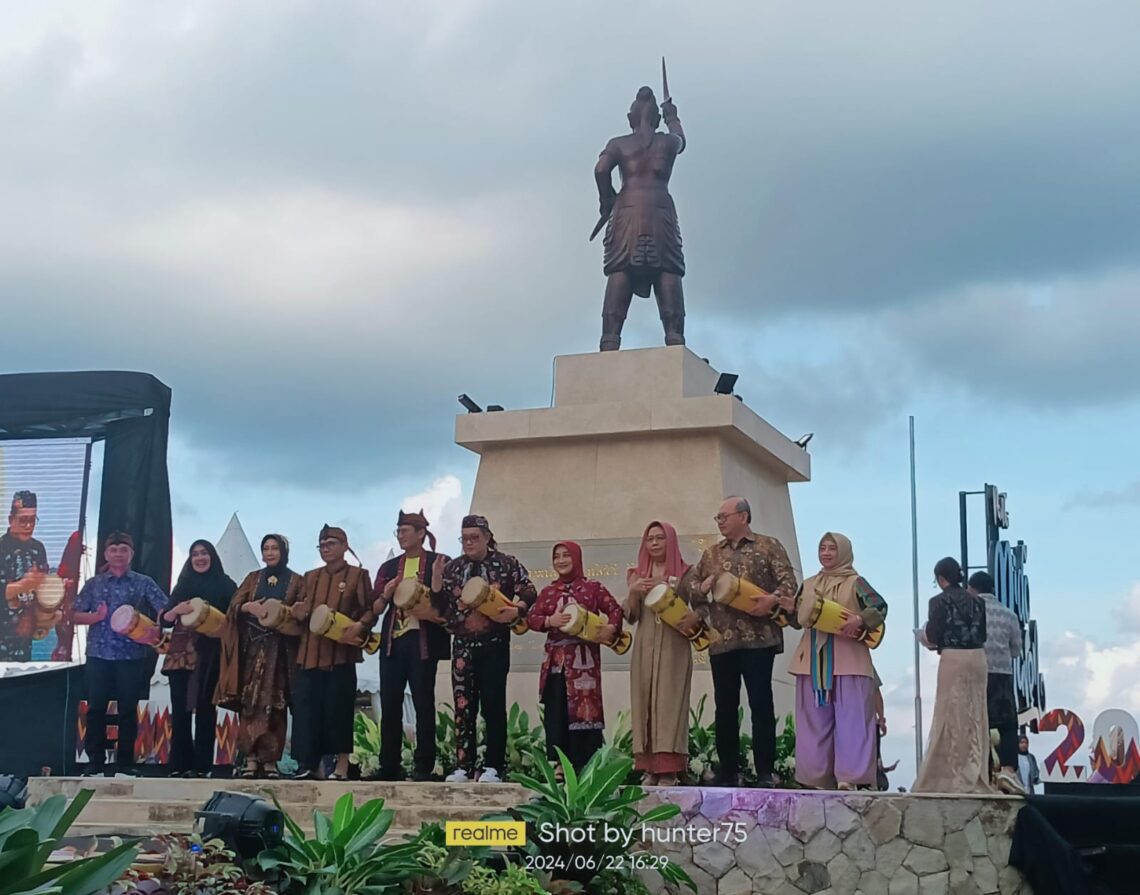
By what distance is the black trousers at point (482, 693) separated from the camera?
25.1 feet

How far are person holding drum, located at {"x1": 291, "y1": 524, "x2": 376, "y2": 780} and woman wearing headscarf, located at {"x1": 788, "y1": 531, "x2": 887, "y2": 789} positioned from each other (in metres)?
2.49

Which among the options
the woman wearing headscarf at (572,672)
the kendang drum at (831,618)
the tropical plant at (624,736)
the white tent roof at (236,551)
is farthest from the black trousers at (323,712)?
the white tent roof at (236,551)

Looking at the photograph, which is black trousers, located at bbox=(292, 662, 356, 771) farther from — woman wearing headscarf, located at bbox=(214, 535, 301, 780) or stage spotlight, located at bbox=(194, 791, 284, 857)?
stage spotlight, located at bbox=(194, 791, 284, 857)

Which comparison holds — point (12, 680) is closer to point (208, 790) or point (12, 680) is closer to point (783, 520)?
point (208, 790)

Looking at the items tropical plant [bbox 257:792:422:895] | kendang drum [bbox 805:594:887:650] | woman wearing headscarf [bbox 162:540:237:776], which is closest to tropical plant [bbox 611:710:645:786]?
kendang drum [bbox 805:594:887:650]

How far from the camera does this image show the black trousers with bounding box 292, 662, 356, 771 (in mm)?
8016

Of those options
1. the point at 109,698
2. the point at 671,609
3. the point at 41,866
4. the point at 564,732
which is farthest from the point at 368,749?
the point at 41,866

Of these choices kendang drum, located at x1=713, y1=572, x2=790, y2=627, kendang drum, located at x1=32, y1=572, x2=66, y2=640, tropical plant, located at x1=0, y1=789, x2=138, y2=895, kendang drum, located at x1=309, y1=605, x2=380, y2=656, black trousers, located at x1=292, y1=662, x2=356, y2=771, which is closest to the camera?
tropical plant, located at x1=0, y1=789, x2=138, y2=895

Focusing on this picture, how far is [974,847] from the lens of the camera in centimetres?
623

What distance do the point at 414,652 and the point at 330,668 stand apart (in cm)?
57

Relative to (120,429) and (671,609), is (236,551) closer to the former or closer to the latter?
(120,429)

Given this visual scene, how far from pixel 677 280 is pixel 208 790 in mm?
5142

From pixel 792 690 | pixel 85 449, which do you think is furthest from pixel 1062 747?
pixel 85 449

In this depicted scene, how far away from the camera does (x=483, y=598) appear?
7.55m
